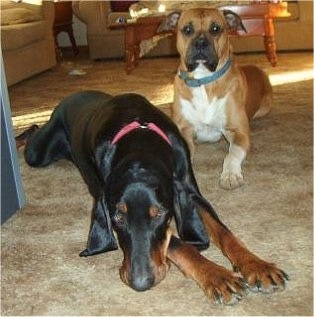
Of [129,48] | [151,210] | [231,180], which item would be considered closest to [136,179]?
[151,210]

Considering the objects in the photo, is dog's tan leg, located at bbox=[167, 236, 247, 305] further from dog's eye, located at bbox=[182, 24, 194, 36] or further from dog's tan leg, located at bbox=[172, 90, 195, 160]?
dog's eye, located at bbox=[182, 24, 194, 36]

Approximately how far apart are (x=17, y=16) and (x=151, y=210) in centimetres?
505

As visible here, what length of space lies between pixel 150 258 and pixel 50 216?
909 millimetres

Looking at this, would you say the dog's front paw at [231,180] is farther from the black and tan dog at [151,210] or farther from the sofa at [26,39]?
the sofa at [26,39]

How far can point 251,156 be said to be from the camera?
3.04 metres

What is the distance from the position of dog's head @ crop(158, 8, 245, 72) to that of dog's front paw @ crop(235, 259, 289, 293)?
1.63m

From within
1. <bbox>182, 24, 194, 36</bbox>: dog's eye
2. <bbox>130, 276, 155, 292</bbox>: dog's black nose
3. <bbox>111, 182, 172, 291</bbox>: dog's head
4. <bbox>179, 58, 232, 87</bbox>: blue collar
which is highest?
<bbox>182, 24, 194, 36</bbox>: dog's eye

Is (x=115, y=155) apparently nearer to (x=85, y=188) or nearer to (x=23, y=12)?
(x=85, y=188)

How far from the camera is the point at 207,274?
5.50 feet

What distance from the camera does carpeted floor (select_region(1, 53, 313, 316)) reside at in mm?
1668

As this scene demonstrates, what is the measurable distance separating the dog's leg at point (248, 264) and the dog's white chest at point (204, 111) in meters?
1.22

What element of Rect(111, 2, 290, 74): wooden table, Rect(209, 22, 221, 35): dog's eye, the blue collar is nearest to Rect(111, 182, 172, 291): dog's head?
the blue collar

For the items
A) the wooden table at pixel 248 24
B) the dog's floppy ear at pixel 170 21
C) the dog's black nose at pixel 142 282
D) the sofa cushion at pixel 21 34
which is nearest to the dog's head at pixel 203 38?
the dog's floppy ear at pixel 170 21

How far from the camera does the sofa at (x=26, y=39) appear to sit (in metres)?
5.59
